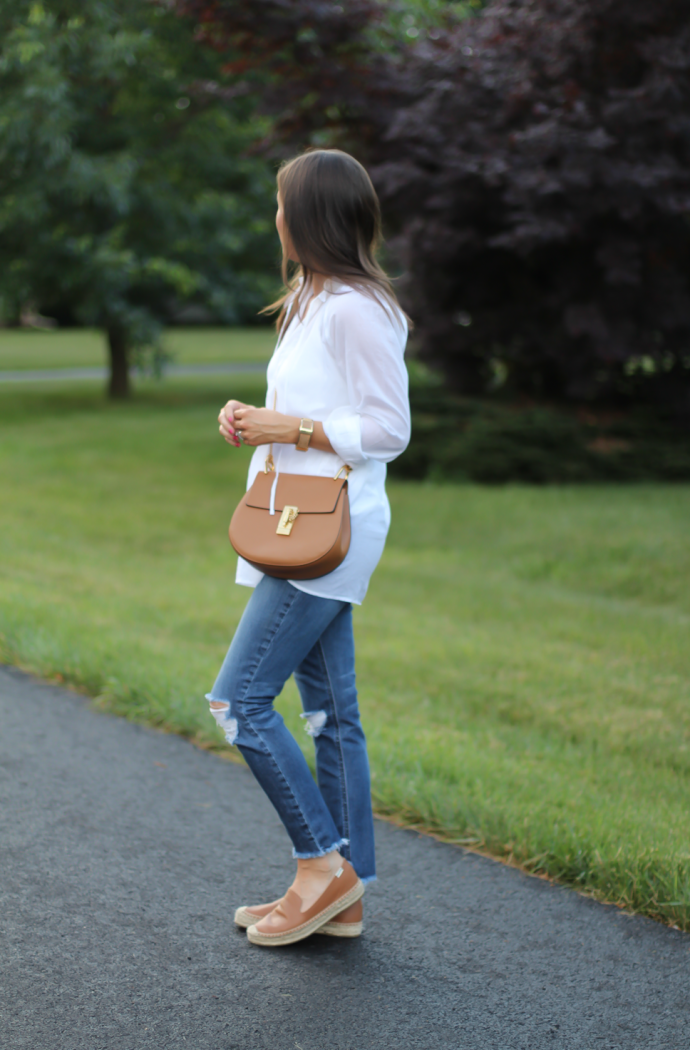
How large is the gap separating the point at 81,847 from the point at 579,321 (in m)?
7.41

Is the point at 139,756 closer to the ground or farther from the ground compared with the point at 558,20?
closer to the ground

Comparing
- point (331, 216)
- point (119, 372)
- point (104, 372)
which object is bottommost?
point (104, 372)

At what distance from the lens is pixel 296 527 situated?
244 centimetres

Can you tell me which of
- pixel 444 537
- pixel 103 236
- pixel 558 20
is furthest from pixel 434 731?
pixel 103 236

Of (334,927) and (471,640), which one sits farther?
(471,640)

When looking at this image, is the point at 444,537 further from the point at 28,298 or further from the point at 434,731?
the point at 28,298

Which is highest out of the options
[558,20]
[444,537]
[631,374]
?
[558,20]

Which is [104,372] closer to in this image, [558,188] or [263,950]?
[558,188]

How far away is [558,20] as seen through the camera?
28.3 feet

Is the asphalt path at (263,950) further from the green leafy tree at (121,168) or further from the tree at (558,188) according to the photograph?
the green leafy tree at (121,168)

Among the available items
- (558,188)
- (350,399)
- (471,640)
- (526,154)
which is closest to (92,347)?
(526,154)

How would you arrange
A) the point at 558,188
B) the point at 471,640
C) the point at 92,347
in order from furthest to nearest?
the point at 92,347
the point at 558,188
the point at 471,640

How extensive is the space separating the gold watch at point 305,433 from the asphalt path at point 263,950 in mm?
1333

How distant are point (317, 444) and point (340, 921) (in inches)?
50.7
